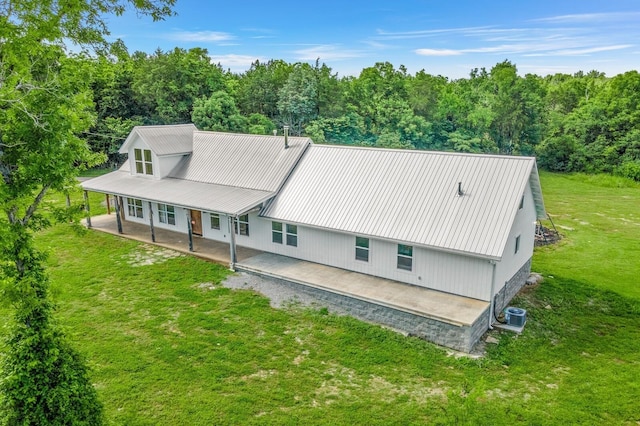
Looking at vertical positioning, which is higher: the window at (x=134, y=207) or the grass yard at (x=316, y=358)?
the window at (x=134, y=207)

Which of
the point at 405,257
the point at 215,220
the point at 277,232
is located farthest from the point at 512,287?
the point at 215,220

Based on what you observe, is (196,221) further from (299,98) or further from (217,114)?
(299,98)

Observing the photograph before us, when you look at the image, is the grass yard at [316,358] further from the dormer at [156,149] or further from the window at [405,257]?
the dormer at [156,149]

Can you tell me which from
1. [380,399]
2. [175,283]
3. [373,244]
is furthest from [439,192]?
[175,283]

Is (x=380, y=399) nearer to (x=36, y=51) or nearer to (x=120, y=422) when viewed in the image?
(x=120, y=422)

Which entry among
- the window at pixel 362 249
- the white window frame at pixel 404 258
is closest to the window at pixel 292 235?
the window at pixel 362 249

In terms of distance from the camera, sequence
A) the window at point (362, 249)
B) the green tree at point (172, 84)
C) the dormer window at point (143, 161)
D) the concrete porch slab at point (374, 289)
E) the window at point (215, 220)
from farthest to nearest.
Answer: the green tree at point (172, 84) → the dormer window at point (143, 161) → the window at point (215, 220) → the window at point (362, 249) → the concrete porch slab at point (374, 289)
